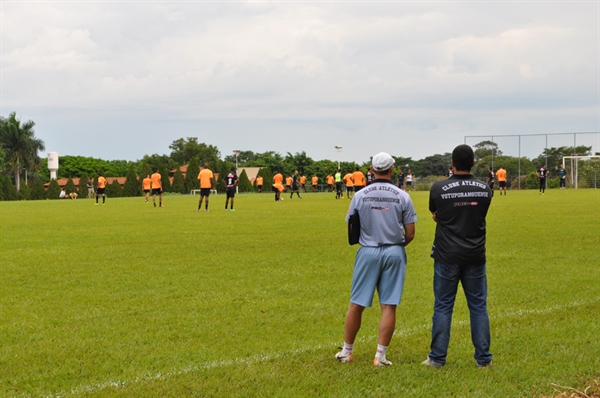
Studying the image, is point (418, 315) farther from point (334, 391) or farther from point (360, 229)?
point (334, 391)

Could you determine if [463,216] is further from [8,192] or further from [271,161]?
[271,161]

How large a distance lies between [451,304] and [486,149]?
6377 centimetres

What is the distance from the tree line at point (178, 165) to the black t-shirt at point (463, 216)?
37275mm

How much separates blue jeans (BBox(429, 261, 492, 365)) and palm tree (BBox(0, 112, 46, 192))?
101m

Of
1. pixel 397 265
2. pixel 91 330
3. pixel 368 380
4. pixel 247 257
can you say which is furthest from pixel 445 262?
pixel 247 257

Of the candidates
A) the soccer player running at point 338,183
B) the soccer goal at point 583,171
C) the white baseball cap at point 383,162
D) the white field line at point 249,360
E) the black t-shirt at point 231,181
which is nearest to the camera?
the white field line at point 249,360

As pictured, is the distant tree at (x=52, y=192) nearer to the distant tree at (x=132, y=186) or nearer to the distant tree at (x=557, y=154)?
the distant tree at (x=132, y=186)

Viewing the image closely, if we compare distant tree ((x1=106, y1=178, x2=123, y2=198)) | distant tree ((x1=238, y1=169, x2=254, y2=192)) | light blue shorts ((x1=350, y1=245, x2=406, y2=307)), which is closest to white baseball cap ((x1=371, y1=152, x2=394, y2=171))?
light blue shorts ((x1=350, y1=245, x2=406, y2=307))

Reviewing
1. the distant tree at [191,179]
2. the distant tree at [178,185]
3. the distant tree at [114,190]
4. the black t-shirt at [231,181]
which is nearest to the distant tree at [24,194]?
the distant tree at [114,190]

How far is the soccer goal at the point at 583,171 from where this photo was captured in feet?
201

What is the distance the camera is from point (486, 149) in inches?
2662

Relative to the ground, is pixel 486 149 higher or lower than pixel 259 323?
higher

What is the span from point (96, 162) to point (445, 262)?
127 meters

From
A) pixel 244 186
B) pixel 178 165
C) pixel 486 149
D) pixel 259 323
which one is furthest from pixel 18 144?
pixel 259 323
